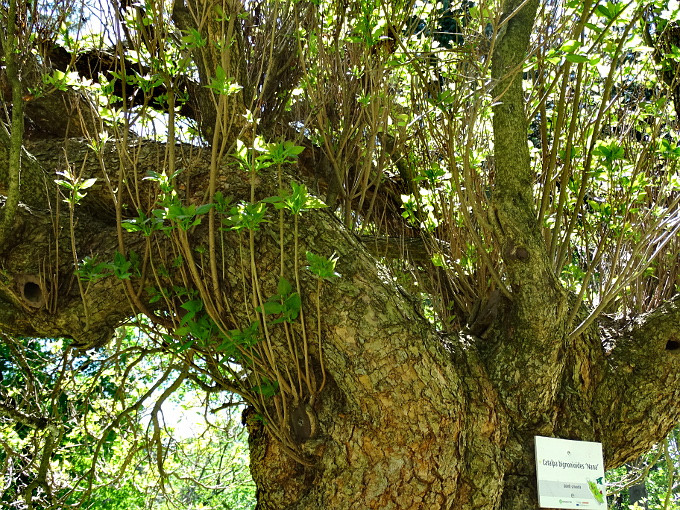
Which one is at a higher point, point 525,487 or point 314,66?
point 314,66

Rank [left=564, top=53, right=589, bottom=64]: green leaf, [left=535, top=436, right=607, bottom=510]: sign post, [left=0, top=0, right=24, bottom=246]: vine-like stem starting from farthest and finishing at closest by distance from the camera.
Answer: [left=535, top=436, right=607, bottom=510]: sign post, [left=0, top=0, right=24, bottom=246]: vine-like stem, [left=564, top=53, right=589, bottom=64]: green leaf

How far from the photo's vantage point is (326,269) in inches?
84.3

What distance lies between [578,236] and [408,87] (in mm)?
1490

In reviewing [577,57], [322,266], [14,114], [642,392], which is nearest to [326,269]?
[322,266]

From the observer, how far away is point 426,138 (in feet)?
12.0

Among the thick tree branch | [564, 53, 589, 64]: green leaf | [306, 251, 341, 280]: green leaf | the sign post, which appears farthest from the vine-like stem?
the thick tree branch

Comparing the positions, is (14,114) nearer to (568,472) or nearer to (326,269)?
(326,269)

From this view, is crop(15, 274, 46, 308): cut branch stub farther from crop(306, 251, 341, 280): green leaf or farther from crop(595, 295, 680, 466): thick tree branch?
crop(595, 295, 680, 466): thick tree branch

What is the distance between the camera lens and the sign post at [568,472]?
8.38 feet

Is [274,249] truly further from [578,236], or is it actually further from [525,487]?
[578,236]

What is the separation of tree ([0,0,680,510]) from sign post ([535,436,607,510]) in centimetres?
6

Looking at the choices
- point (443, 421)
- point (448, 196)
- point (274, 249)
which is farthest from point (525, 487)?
point (448, 196)

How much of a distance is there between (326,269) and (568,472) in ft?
4.50

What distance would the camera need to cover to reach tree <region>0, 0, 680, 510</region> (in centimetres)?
237
